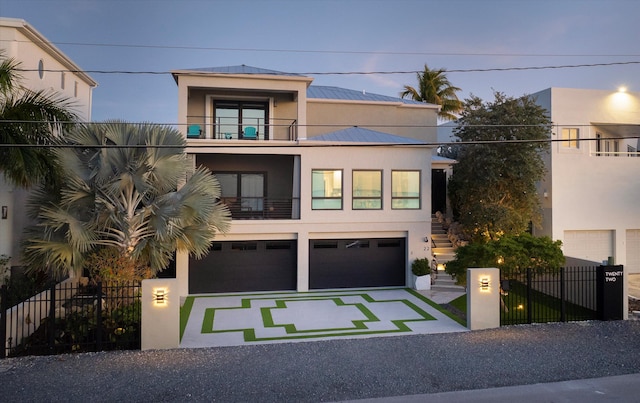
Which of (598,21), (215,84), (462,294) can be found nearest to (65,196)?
(215,84)

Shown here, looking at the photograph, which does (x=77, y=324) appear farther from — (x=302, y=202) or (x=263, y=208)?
(x=263, y=208)

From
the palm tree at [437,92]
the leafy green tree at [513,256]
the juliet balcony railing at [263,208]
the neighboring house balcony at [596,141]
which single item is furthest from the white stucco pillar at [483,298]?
the palm tree at [437,92]

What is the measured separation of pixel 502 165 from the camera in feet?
55.2

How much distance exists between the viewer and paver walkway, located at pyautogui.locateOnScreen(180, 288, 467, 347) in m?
10.6

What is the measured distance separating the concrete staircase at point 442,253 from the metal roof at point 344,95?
643 cm

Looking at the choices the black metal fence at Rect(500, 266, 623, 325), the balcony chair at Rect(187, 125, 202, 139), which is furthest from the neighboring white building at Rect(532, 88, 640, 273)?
the balcony chair at Rect(187, 125, 202, 139)

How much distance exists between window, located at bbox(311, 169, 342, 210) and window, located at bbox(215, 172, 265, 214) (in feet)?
Answer: 8.43

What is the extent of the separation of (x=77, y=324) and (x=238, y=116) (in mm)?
10540

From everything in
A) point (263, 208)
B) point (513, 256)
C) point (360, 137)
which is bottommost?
point (513, 256)

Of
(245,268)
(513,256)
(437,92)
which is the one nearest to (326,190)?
(245,268)

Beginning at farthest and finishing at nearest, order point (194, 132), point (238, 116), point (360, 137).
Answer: point (238, 116) → point (360, 137) → point (194, 132)

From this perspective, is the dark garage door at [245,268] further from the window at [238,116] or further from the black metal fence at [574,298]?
the black metal fence at [574,298]

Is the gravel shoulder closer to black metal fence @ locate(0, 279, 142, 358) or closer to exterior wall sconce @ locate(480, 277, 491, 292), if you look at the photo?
black metal fence @ locate(0, 279, 142, 358)

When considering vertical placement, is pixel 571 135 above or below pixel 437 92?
below
